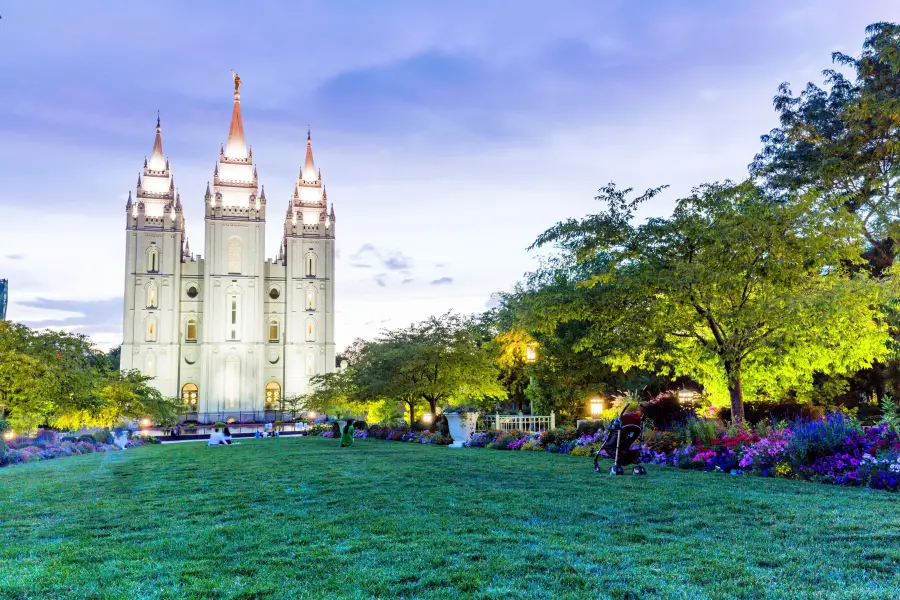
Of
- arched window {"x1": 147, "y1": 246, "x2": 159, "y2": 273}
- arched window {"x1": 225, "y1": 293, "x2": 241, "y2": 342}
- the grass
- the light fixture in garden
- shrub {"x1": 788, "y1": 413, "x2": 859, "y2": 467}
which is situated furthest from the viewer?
arched window {"x1": 225, "y1": 293, "x2": 241, "y2": 342}

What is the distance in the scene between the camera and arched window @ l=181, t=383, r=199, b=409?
221 feet

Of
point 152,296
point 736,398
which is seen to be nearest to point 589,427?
point 736,398

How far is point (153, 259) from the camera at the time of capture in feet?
226

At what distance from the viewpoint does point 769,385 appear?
61.1ft

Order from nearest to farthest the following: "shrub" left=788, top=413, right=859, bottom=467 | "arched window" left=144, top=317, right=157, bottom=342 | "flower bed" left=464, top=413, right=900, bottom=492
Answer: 1. "flower bed" left=464, top=413, right=900, bottom=492
2. "shrub" left=788, top=413, right=859, bottom=467
3. "arched window" left=144, top=317, right=157, bottom=342

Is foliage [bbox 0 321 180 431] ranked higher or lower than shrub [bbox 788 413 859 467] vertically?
higher

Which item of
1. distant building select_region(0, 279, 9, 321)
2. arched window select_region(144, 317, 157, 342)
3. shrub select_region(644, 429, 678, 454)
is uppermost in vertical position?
distant building select_region(0, 279, 9, 321)

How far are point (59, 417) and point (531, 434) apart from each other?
20.1m

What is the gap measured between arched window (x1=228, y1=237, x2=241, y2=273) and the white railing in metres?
51.2

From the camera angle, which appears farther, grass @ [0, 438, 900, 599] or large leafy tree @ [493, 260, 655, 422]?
large leafy tree @ [493, 260, 655, 422]

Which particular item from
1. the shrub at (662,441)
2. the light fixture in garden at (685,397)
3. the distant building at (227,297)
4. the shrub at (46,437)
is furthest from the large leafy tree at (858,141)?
the distant building at (227,297)

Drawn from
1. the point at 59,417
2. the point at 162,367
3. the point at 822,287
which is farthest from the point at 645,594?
the point at 162,367

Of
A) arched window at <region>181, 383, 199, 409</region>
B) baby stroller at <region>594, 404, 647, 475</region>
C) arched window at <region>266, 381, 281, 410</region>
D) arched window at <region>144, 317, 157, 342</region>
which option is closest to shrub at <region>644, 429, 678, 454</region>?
baby stroller at <region>594, 404, 647, 475</region>

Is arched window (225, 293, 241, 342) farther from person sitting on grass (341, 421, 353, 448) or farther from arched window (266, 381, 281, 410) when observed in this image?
person sitting on grass (341, 421, 353, 448)
